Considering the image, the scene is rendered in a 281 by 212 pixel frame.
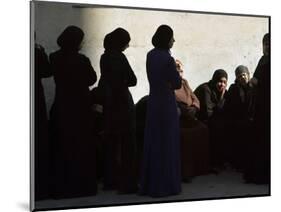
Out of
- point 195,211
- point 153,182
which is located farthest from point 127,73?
point 195,211

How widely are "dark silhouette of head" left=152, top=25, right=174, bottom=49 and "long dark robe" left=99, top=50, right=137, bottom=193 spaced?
351 mm

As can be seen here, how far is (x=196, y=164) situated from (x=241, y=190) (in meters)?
0.59

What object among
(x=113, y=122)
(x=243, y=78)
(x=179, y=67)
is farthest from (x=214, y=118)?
(x=113, y=122)

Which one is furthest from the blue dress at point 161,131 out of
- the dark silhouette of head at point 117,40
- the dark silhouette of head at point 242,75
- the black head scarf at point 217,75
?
the dark silhouette of head at point 242,75

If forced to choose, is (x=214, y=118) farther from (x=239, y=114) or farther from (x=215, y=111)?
(x=239, y=114)

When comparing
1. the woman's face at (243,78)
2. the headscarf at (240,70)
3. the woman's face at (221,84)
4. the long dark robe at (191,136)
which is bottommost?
the long dark robe at (191,136)

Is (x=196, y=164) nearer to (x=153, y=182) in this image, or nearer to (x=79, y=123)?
(x=153, y=182)

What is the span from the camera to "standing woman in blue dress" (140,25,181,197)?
5152 millimetres

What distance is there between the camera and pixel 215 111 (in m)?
5.41

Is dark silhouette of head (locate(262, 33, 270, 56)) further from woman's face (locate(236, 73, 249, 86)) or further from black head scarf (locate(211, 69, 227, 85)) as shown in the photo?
black head scarf (locate(211, 69, 227, 85))

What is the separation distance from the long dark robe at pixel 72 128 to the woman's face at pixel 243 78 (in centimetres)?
147

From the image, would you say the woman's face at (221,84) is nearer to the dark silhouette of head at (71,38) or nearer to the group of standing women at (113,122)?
the group of standing women at (113,122)

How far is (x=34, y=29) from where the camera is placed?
4793 millimetres

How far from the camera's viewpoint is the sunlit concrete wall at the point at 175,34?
16.0 feet
